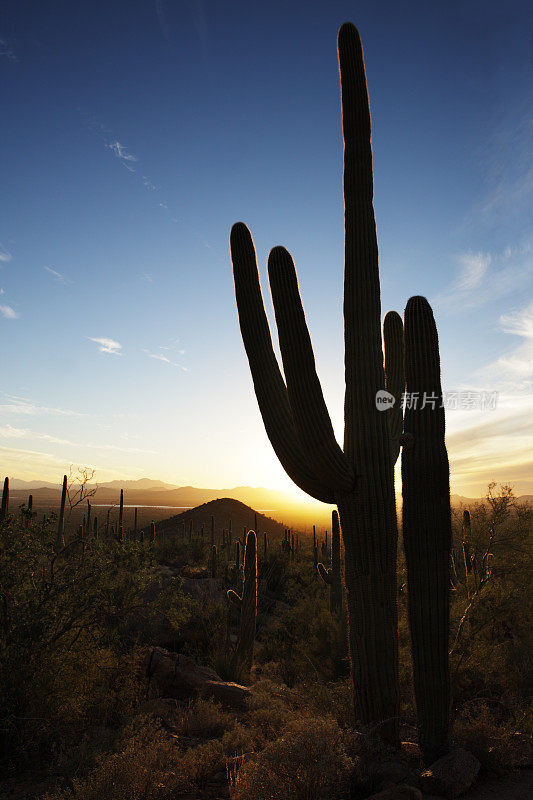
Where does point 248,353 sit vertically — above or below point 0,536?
above

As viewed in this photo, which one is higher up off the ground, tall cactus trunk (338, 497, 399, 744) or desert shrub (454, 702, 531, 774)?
tall cactus trunk (338, 497, 399, 744)

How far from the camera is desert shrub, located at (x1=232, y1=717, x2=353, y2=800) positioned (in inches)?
181

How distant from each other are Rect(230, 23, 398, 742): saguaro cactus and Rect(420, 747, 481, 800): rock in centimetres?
65

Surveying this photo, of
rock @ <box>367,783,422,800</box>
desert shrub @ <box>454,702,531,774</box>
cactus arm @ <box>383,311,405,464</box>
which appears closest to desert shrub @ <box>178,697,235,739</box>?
desert shrub @ <box>454,702,531,774</box>

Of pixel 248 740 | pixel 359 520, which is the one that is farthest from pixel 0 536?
pixel 359 520

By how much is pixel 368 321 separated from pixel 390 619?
3.80 m

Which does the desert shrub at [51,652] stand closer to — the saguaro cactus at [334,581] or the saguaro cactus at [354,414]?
the saguaro cactus at [354,414]

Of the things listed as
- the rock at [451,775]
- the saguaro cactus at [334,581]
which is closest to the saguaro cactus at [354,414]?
the rock at [451,775]

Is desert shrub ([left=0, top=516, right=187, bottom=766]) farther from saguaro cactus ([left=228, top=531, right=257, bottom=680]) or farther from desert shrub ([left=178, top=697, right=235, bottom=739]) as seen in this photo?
saguaro cactus ([left=228, top=531, right=257, bottom=680])

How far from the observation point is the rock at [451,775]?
515 centimetres

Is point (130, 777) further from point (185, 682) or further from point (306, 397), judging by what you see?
point (185, 682)

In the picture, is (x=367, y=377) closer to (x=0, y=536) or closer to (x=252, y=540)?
(x=0, y=536)

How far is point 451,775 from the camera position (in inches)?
207

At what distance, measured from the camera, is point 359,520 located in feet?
20.7
